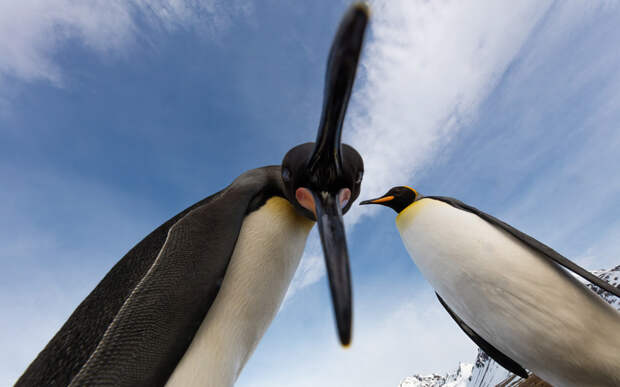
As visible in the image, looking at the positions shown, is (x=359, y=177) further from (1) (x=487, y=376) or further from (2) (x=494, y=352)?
(1) (x=487, y=376)

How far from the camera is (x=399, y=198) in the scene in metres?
3.10

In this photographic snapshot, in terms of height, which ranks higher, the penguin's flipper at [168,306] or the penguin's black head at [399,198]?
the penguin's black head at [399,198]

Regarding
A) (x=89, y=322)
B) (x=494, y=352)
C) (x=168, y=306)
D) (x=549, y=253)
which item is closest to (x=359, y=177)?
(x=168, y=306)

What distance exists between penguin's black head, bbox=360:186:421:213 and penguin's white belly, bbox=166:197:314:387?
172cm

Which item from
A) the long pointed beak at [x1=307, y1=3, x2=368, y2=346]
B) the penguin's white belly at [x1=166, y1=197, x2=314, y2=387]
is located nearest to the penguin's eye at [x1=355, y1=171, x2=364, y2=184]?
the long pointed beak at [x1=307, y1=3, x2=368, y2=346]

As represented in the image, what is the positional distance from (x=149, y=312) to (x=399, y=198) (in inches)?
101

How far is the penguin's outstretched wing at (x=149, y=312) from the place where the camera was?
0.97 m

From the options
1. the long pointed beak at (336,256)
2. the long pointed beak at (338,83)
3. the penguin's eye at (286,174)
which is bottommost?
the long pointed beak at (336,256)

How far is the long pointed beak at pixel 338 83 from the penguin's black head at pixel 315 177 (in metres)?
0.02

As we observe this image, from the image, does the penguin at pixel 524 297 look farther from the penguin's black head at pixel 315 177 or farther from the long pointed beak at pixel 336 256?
the long pointed beak at pixel 336 256

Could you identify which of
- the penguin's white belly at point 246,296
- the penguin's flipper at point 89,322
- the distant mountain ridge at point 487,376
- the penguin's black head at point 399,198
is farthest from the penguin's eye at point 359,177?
the distant mountain ridge at point 487,376

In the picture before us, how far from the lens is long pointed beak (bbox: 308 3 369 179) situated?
29.6 inches

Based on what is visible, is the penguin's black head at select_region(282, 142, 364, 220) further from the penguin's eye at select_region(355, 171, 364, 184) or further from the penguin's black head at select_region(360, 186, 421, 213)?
the penguin's black head at select_region(360, 186, 421, 213)

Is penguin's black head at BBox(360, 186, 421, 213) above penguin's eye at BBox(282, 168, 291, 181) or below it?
above
